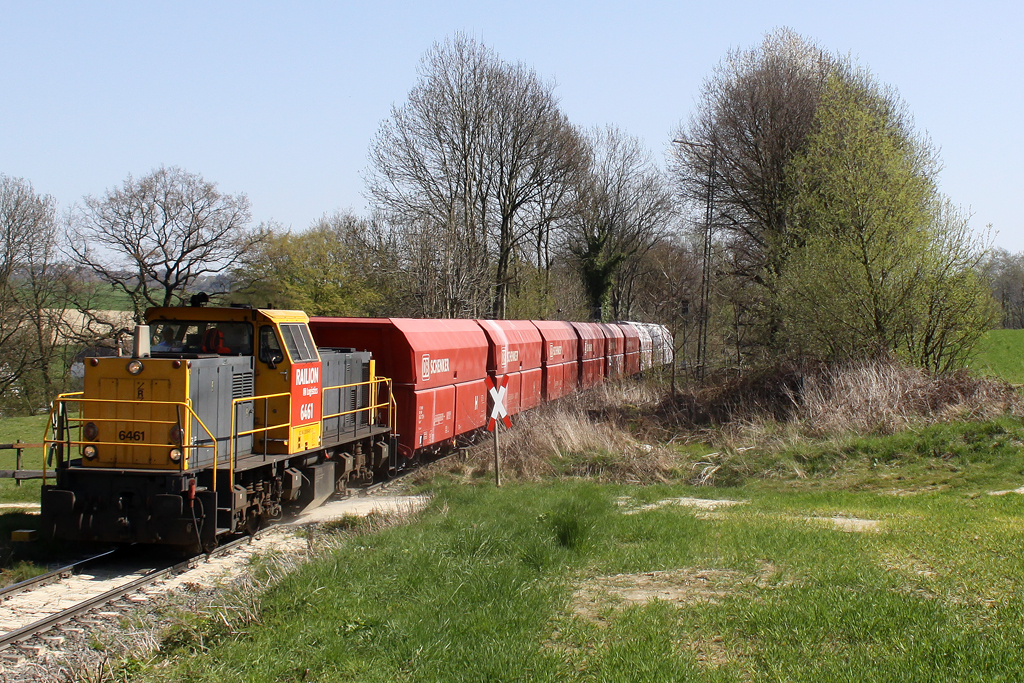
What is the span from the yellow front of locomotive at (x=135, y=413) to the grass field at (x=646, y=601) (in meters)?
2.45

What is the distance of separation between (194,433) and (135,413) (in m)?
0.76

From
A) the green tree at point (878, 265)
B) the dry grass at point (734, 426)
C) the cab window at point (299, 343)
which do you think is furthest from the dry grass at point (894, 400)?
the cab window at point (299, 343)

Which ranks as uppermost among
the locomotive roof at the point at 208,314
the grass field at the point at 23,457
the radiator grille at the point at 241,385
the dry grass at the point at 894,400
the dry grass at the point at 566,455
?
the locomotive roof at the point at 208,314

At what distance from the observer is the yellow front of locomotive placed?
9578 mm

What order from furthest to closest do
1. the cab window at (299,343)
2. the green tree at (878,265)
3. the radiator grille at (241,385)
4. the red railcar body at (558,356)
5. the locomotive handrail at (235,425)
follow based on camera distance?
the red railcar body at (558,356)
the green tree at (878,265)
the cab window at (299,343)
the radiator grille at (241,385)
the locomotive handrail at (235,425)

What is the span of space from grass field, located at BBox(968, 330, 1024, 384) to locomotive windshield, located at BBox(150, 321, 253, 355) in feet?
66.8

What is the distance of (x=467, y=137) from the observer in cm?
3559

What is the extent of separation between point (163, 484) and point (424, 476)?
686 cm

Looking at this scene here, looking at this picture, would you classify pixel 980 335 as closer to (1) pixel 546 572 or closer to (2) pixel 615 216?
(1) pixel 546 572

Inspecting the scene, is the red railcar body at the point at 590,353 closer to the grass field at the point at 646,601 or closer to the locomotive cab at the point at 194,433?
the locomotive cab at the point at 194,433

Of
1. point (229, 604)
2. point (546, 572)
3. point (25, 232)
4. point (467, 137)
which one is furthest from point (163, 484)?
point (25, 232)

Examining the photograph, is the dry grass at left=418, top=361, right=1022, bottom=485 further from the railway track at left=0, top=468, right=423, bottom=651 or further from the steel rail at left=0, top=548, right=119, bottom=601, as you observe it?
the steel rail at left=0, top=548, right=119, bottom=601

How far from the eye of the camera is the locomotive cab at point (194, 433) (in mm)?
9414

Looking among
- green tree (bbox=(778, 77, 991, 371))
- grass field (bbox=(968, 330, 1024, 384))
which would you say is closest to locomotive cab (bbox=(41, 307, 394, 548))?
green tree (bbox=(778, 77, 991, 371))
